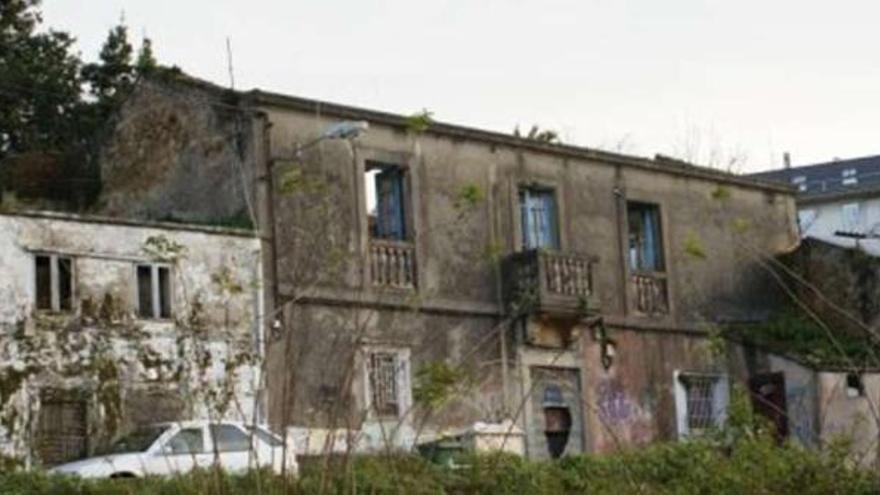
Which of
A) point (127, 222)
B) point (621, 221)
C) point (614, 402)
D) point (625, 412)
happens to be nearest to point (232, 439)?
point (127, 222)

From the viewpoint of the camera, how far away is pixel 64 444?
2700 cm

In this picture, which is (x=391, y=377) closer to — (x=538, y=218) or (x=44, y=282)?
(x=538, y=218)

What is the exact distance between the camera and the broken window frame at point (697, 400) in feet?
115

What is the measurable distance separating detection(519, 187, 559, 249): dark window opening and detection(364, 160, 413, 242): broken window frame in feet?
8.88

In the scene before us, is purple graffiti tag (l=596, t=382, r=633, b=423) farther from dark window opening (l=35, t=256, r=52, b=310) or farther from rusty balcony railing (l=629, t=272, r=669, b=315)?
dark window opening (l=35, t=256, r=52, b=310)

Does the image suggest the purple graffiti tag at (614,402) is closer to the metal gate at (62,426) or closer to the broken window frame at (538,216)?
the broken window frame at (538,216)

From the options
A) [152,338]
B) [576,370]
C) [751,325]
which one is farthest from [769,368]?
[152,338]

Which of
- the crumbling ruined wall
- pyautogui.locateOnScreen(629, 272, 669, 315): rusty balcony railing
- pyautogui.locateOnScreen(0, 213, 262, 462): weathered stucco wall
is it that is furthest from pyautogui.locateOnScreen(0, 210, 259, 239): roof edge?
pyautogui.locateOnScreen(629, 272, 669, 315): rusty balcony railing

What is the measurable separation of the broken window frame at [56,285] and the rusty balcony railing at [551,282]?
7973mm

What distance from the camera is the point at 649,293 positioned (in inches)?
1382

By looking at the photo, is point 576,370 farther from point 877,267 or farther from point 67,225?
point 67,225

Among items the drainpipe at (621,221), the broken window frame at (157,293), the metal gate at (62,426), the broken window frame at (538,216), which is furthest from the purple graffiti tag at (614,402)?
the metal gate at (62,426)

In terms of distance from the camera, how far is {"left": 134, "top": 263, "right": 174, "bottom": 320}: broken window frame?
28.0m

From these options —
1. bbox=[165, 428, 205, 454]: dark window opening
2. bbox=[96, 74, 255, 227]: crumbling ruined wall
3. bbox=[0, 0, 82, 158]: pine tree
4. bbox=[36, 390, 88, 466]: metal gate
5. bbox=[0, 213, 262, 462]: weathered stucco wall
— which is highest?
bbox=[0, 0, 82, 158]: pine tree
